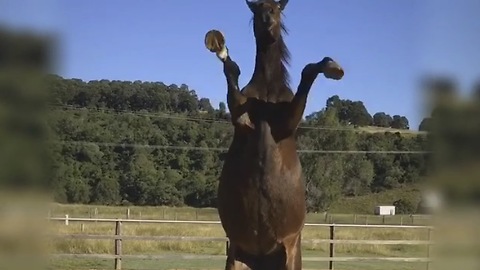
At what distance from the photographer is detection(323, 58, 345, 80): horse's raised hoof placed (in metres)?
2.35

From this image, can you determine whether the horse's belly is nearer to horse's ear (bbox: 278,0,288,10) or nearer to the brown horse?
the brown horse

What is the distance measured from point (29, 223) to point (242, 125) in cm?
141

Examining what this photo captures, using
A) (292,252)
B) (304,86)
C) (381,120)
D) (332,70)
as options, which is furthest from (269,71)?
(292,252)

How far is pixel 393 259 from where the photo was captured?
1198 centimetres

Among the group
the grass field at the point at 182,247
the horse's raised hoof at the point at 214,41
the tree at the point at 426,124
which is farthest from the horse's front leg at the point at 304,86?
the grass field at the point at 182,247

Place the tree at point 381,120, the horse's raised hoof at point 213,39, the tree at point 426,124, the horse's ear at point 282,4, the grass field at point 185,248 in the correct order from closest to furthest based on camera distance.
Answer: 1. the tree at point 426,124
2. the tree at point 381,120
3. the horse's raised hoof at point 213,39
4. the horse's ear at point 282,4
5. the grass field at point 185,248

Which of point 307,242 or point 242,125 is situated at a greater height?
point 242,125

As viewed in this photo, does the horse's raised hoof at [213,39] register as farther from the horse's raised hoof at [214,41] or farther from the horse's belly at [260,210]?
the horse's belly at [260,210]

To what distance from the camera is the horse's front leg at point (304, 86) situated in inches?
94.2

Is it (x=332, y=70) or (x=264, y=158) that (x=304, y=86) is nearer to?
(x=332, y=70)

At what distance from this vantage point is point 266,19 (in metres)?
2.47

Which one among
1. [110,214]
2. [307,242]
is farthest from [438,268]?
[110,214]

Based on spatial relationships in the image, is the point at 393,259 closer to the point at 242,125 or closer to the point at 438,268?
the point at 242,125

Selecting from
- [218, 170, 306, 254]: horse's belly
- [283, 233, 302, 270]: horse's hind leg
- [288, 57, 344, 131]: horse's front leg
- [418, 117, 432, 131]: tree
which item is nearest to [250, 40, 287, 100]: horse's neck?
[288, 57, 344, 131]: horse's front leg
